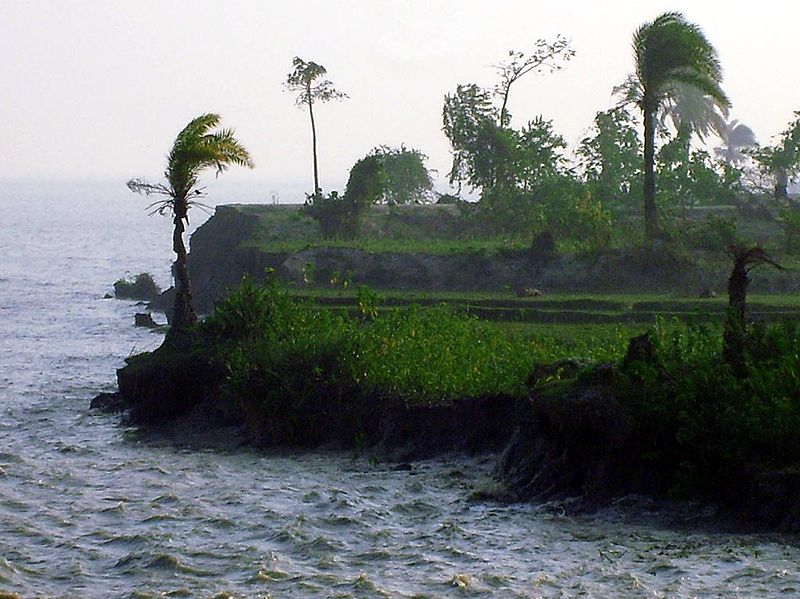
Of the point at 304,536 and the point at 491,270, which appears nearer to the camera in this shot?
the point at 304,536

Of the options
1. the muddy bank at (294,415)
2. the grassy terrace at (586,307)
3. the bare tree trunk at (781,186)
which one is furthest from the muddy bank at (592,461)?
the bare tree trunk at (781,186)

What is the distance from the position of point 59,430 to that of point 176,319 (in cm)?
363

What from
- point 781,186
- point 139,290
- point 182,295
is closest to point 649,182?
point 781,186

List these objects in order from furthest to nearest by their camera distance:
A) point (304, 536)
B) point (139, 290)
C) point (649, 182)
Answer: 1. point (139, 290)
2. point (649, 182)
3. point (304, 536)

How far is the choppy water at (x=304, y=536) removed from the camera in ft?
46.9

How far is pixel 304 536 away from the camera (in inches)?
651

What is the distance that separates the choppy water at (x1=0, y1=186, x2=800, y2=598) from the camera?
1428 centimetres

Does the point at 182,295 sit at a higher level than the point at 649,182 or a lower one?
lower

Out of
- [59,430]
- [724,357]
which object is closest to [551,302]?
[59,430]

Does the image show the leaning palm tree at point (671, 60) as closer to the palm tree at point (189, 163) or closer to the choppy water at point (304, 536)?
the palm tree at point (189, 163)

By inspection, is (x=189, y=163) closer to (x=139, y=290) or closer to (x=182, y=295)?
(x=182, y=295)

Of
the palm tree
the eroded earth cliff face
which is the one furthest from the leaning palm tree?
the palm tree

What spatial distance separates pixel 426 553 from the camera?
51.0 ft

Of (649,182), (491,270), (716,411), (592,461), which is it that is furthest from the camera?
(491,270)
